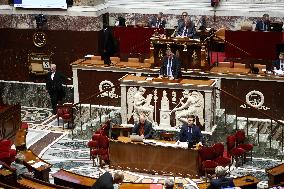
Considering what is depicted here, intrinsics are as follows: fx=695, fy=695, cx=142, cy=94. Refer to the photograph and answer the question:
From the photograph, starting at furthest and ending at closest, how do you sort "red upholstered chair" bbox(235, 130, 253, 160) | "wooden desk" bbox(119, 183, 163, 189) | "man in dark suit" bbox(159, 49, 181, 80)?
"man in dark suit" bbox(159, 49, 181, 80) → "red upholstered chair" bbox(235, 130, 253, 160) → "wooden desk" bbox(119, 183, 163, 189)

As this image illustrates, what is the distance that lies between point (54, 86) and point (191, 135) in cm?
558

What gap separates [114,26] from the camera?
2141 cm

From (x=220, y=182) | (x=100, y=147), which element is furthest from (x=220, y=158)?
(x=220, y=182)

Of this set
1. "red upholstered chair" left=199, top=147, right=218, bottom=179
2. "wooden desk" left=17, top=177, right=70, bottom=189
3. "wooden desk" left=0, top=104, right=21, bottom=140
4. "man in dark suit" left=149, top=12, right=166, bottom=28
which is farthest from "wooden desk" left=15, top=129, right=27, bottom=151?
"man in dark suit" left=149, top=12, right=166, bottom=28

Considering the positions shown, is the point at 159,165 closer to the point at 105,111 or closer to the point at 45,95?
the point at 105,111

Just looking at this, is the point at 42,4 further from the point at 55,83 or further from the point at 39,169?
the point at 39,169

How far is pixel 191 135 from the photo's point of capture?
14.9 meters

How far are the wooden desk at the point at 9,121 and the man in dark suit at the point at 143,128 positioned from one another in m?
3.43

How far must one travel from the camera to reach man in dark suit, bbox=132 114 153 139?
1527cm

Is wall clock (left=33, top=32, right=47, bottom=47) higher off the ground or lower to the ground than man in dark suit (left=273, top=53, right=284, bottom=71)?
higher

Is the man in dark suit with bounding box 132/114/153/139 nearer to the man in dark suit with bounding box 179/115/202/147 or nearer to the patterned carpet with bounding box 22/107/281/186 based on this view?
the man in dark suit with bounding box 179/115/202/147

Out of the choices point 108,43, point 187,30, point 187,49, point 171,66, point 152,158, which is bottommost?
point 152,158

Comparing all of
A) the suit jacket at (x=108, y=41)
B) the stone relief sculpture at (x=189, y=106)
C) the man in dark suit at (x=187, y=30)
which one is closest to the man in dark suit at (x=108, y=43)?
the suit jacket at (x=108, y=41)

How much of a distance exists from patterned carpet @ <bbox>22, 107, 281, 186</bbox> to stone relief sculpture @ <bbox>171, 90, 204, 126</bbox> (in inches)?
68.9
